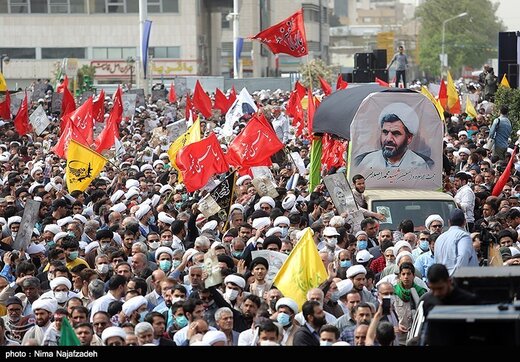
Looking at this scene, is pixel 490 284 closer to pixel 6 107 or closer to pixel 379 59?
pixel 6 107

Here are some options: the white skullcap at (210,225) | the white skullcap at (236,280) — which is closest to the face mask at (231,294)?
the white skullcap at (236,280)

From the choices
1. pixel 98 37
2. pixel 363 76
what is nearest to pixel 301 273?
pixel 363 76

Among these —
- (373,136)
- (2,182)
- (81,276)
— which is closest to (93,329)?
(81,276)

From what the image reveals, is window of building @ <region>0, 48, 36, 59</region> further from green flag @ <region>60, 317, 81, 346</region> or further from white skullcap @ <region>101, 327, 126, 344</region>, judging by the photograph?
green flag @ <region>60, 317, 81, 346</region>

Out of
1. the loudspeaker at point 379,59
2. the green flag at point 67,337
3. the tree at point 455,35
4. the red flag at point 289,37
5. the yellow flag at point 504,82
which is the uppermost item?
the red flag at point 289,37

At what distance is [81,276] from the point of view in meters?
12.3

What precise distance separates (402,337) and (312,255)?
120cm

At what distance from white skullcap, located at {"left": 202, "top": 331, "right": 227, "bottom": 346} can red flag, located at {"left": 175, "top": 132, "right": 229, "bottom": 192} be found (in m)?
8.82

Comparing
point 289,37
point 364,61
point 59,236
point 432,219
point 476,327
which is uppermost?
point 289,37

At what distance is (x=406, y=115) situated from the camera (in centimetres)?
1827

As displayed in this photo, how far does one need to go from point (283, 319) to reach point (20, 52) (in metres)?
78.2

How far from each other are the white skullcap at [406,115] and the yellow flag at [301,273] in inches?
263

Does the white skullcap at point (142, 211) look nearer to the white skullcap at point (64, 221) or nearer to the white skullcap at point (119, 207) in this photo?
the white skullcap at point (119, 207)

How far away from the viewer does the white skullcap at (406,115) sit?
18.2m
